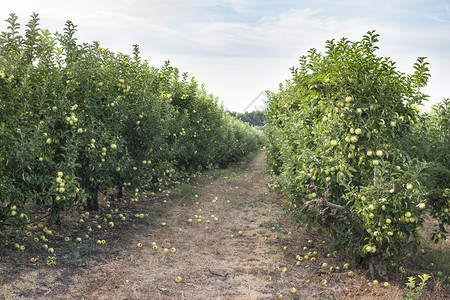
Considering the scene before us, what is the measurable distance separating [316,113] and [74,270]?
14.9ft

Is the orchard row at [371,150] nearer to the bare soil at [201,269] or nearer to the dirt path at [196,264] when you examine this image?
the bare soil at [201,269]

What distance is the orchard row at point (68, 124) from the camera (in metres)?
5.33

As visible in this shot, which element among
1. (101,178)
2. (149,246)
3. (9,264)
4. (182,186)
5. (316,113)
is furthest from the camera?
(182,186)

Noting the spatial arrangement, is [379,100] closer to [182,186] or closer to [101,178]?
[101,178]

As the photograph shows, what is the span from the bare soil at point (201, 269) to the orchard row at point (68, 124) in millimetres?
1086

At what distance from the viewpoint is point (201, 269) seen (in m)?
5.69

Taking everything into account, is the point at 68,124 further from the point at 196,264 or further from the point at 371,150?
the point at 371,150

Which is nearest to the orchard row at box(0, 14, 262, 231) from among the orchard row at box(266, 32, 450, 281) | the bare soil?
the bare soil

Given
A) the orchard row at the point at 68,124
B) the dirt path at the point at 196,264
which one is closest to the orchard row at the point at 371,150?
the dirt path at the point at 196,264

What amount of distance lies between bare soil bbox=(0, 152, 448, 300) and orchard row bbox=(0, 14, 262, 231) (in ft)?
3.56

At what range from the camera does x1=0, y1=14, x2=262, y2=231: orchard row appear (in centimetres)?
533

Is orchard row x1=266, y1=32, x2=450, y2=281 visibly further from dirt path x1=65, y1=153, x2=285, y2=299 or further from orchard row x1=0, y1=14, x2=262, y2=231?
orchard row x1=0, y1=14, x2=262, y2=231

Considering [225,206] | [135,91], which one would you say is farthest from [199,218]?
[135,91]

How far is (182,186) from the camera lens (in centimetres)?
1227
